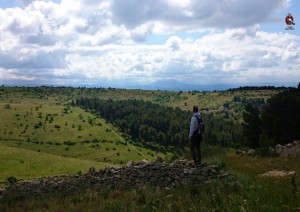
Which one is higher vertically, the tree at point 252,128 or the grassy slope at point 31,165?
the tree at point 252,128

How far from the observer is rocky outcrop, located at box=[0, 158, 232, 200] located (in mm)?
16203

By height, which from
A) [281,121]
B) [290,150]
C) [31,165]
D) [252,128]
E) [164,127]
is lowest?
[31,165]

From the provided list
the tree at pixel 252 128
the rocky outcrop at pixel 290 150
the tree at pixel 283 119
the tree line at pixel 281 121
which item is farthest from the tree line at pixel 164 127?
the rocky outcrop at pixel 290 150

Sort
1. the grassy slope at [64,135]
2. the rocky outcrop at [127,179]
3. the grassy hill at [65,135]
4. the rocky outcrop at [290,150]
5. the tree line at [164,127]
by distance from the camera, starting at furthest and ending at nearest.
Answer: the grassy slope at [64,135] < the grassy hill at [65,135] < the tree line at [164,127] < the rocky outcrop at [290,150] < the rocky outcrop at [127,179]

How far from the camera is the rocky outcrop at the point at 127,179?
53.2 feet

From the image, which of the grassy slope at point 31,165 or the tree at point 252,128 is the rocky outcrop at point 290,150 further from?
the grassy slope at point 31,165

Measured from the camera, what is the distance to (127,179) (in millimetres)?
18031

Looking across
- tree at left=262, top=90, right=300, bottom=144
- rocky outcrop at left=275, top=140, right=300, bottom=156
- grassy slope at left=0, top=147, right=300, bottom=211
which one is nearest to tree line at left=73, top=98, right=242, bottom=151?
tree at left=262, top=90, right=300, bottom=144

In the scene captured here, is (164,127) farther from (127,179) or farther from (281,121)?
(127,179)

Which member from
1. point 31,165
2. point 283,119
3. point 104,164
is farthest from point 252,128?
point 104,164

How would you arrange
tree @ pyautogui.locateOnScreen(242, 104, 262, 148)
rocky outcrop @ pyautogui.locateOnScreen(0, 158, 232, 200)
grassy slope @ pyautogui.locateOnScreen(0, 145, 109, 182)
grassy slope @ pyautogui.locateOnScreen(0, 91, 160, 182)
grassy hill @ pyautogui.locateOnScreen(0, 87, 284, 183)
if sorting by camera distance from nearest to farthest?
1. rocky outcrop @ pyautogui.locateOnScreen(0, 158, 232, 200)
2. tree @ pyautogui.locateOnScreen(242, 104, 262, 148)
3. grassy slope @ pyautogui.locateOnScreen(0, 145, 109, 182)
4. grassy hill @ pyautogui.locateOnScreen(0, 87, 284, 183)
5. grassy slope @ pyautogui.locateOnScreen(0, 91, 160, 182)

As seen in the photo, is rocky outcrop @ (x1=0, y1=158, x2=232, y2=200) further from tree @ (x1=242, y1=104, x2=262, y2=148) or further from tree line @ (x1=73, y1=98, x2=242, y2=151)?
tree line @ (x1=73, y1=98, x2=242, y2=151)

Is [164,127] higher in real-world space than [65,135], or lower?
higher

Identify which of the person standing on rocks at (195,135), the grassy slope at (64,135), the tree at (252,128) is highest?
the person standing on rocks at (195,135)
